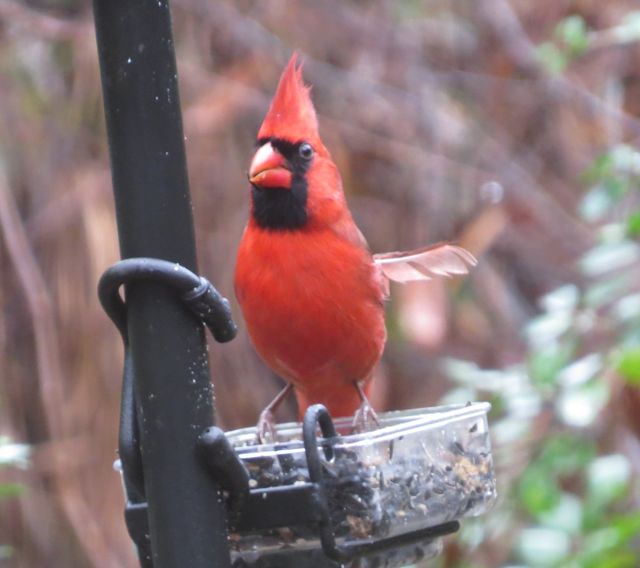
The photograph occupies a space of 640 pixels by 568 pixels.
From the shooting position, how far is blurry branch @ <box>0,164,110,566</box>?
3.55 meters

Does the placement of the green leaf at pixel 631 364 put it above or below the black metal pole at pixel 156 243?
below

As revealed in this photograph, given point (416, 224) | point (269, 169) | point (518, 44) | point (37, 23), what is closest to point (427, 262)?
point (269, 169)

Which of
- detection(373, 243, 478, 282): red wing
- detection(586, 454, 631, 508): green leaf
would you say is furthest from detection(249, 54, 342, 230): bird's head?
detection(586, 454, 631, 508): green leaf

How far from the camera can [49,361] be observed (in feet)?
11.8

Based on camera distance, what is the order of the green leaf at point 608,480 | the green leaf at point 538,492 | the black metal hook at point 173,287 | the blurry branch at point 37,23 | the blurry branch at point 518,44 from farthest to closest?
the blurry branch at point 518,44 → the blurry branch at point 37,23 → the green leaf at point 538,492 → the green leaf at point 608,480 → the black metal hook at point 173,287

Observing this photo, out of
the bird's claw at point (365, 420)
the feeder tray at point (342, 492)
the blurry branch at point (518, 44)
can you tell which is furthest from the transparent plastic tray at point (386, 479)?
the blurry branch at point (518, 44)

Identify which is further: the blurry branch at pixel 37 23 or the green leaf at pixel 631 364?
the blurry branch at pixel 37 23

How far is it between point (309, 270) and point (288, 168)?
0.61ft

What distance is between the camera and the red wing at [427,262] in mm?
2143

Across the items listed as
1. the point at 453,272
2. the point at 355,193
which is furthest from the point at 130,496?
the point at 355,193

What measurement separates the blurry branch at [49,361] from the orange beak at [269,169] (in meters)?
1.45

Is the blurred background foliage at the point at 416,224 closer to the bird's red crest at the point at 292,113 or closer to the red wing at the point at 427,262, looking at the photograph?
the red wing at the point at 427,262

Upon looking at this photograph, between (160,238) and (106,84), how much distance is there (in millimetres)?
181

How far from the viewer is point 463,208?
14.5 feet
